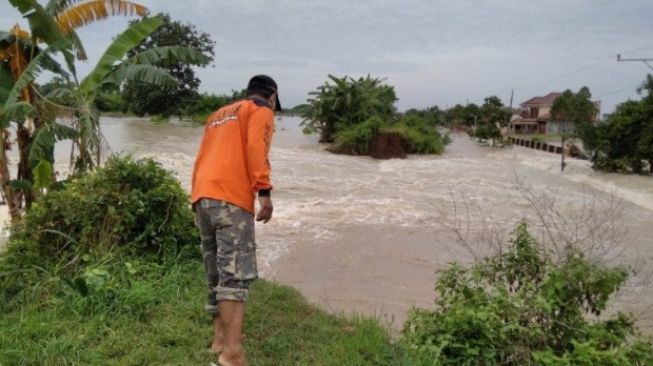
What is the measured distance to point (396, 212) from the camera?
36.1ft

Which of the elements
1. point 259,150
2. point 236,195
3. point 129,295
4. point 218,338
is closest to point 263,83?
point 259,150

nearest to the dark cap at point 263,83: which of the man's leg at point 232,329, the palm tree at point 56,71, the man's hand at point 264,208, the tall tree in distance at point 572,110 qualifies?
the man's hand at point 264,208

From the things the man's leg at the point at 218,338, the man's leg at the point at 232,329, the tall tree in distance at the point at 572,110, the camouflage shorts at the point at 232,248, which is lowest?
the man's leg at the point at 218,338

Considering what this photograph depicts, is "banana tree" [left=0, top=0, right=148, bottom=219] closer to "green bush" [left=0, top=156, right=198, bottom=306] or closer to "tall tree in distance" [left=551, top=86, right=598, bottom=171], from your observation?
"green bush" [left=0, top=156, right=198, bottom=306]

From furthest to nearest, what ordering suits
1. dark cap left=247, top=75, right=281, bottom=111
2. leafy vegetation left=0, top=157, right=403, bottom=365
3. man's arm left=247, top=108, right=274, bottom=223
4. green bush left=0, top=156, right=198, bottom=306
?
green bush left=0, top=156, right=198, bottom=306
leafy vegetation left=0, top=157, right=403, bottom=365
dark cap left=247, top=75, right=281, bottom=111
man's arm left=247, top=108, right=274, bottom=223

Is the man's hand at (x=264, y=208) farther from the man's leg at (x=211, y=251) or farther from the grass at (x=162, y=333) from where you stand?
the grass at (x=162, y=333)

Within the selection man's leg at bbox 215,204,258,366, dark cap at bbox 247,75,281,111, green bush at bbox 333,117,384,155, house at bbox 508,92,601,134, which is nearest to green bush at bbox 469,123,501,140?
green bush at bbox 333,117,384,155

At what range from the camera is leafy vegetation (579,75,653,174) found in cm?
1728

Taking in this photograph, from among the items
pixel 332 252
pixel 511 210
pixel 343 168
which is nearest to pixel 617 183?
pixel 511 210

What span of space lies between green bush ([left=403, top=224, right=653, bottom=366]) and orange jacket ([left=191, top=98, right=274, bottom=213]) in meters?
1.45

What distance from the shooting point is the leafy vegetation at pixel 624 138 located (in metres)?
17.3

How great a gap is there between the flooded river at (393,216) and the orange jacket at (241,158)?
2.21 m

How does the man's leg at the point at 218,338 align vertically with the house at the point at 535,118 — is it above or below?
below

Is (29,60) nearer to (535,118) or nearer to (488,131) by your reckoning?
(488,131)
